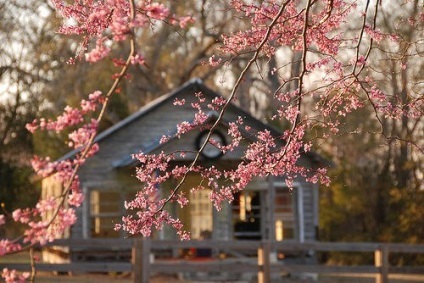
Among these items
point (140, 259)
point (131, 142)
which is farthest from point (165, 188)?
point (140, 259)

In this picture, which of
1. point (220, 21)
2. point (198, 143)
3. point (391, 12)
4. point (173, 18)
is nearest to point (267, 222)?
point (198, 143)

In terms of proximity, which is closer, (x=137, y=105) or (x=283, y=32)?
(x=283, y=32)

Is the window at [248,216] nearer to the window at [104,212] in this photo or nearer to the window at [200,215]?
the window at [200,215]

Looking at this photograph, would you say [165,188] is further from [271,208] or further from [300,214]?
[300,214]

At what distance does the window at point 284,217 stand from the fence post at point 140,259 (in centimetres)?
1162

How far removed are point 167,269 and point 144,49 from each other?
72.4 ft

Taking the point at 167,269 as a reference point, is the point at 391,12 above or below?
→ above

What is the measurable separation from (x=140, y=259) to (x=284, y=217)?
39.0 ft

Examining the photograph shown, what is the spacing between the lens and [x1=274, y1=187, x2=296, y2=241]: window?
2714cm

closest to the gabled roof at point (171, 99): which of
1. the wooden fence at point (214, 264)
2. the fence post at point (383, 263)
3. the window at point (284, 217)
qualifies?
the window at point (284, 217)

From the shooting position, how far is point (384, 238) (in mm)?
28344

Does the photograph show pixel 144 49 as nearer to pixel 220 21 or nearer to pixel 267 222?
pixel 220 21

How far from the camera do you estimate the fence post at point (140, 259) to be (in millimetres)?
15688

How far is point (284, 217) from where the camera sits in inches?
1072
